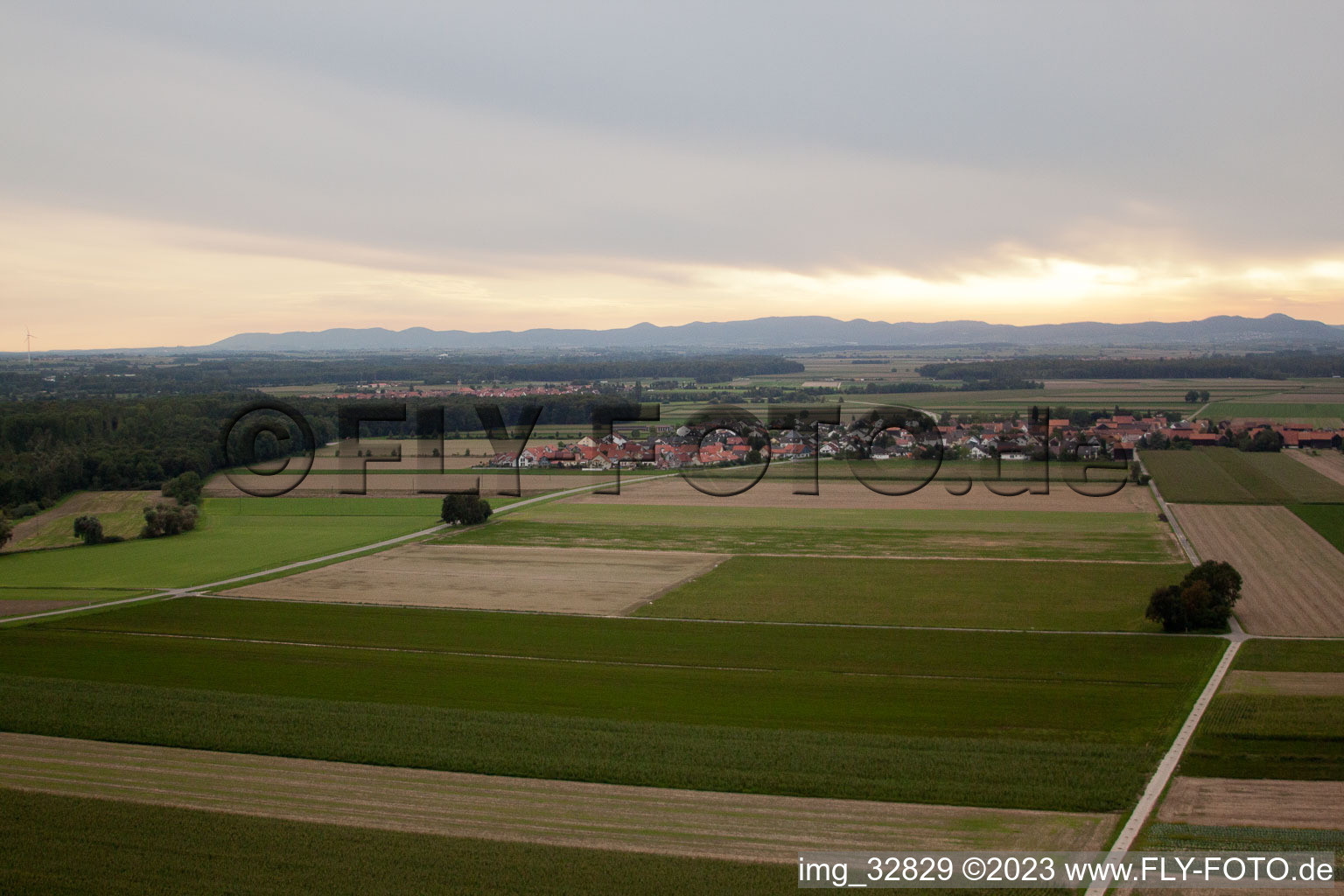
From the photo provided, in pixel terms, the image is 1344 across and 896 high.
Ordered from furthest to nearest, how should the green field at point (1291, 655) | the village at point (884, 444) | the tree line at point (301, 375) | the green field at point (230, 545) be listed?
the tree line at point (301, 375) < the village at point (884, 444) < the green field at point (230, 545) < the green field at point (1291, 655)

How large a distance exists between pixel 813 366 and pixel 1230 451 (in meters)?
97.1

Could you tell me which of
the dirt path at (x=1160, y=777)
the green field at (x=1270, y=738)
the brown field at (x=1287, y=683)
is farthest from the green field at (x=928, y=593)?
the green field at (x=1270, y=738)

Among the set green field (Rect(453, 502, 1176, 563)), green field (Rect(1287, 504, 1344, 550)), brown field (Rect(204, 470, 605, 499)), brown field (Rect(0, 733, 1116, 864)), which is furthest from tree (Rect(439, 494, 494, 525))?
green field (Rect(1287, 504, 1344, 550))

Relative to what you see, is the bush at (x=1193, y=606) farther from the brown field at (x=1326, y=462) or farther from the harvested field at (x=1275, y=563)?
the brown field at (x=1326, y=462)

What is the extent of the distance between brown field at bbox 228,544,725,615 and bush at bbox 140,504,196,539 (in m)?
10.7

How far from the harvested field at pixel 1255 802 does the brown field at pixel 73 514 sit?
123 ft

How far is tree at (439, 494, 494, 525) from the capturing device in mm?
36750

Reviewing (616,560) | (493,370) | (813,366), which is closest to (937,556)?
(616,560)

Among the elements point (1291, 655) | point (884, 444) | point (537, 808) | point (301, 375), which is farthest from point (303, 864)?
point (301, 375)

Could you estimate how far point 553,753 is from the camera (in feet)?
48.4

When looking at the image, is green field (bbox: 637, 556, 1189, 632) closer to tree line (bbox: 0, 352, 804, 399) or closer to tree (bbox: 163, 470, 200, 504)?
tree (bbox: 163, 470, 200, 504)

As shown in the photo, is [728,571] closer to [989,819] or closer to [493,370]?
[989,819]

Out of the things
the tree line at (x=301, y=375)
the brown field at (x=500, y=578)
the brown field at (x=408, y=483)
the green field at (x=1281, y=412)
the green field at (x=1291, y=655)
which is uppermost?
the tree line at (x=301, y=375)

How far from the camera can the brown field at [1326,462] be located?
142 feet
